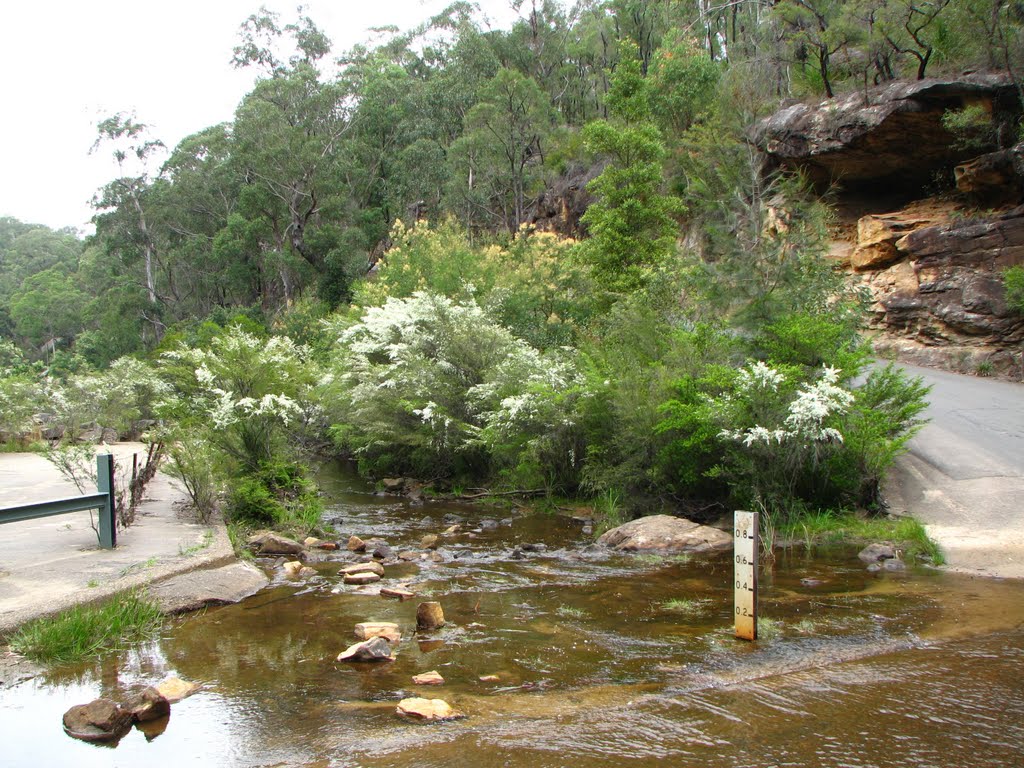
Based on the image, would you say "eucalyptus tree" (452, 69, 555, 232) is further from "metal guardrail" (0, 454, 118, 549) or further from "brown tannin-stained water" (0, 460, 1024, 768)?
"brown tannin-stained water" (0, 460, 1024, 768)

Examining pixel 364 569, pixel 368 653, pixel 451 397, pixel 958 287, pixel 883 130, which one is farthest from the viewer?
pixel 883 130

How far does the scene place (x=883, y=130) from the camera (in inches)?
846

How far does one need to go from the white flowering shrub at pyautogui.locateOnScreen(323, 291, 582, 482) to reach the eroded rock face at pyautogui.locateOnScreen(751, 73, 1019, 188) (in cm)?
1203

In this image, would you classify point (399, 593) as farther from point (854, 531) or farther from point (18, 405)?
point (18, 405)

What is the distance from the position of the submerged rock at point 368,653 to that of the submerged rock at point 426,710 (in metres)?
0.97

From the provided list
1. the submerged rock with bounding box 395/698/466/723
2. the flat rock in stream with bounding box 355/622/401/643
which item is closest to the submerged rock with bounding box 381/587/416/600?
the flat rock in stream with bounding box 355/622/401/643

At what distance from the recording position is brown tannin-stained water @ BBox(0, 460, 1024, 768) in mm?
4559

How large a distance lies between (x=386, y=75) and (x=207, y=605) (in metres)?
49.7

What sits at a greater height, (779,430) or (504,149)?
(504,149)

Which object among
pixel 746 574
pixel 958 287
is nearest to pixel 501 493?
pixel 746 574

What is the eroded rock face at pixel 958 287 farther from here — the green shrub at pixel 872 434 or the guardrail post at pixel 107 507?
the guardrail post at pixel 107 507

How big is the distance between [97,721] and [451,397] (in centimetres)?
1127

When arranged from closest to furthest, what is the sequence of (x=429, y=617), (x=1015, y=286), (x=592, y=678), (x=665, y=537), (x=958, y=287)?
1. (x=592, y=678)
2. (x=429, y=617)
3. (x=665, y=537)
4. (x=1015, y=286)
5. (x=958, y=287)

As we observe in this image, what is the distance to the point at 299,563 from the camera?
31.0 feet
